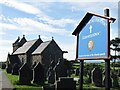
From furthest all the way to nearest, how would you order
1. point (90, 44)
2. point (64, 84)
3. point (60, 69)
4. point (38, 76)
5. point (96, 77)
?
point (60, 69) → point (96, 77) → point (38, 76) → point (64, 84) → point (90, 44)

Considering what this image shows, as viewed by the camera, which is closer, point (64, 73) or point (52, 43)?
point (64, 73)

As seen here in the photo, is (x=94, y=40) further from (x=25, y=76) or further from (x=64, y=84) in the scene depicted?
(x=25, y=76)

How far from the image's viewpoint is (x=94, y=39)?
31.0ft

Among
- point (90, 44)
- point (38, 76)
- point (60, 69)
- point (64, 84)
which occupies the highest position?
point (90, 44)

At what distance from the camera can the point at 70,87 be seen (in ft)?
54.0

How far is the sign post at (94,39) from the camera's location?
857 centimetres

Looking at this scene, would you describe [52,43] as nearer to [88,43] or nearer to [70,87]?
[70,87]

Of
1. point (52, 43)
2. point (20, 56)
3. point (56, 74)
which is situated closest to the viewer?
point (56, 74)

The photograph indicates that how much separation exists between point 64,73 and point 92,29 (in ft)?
67.9

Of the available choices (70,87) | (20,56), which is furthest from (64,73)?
(20,56)

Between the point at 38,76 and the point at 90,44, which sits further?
the point at 38,76

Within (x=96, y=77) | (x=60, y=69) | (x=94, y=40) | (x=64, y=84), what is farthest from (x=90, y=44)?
(x=60, y=69)

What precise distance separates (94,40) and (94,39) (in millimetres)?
41

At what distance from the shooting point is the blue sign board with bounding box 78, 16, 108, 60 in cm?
878
